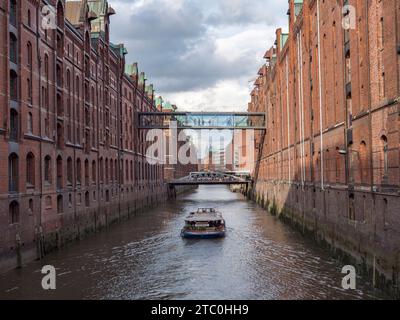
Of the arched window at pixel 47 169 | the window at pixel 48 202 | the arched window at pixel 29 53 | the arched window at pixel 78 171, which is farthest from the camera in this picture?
the arched window at pixel 78 171

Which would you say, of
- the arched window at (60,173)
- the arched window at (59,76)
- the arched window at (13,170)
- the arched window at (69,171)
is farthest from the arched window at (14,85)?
the arched window at (69,171)

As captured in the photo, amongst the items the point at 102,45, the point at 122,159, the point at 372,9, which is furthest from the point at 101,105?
the point at 372,9

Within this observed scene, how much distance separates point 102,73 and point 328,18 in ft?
73.3

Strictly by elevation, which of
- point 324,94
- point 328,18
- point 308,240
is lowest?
point 308,240

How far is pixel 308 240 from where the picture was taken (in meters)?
30.0

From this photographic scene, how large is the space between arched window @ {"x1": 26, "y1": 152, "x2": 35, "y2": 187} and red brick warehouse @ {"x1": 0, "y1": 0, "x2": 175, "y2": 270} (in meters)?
0.05

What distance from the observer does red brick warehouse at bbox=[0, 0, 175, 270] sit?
71.6 feet

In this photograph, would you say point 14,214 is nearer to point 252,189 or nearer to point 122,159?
point 122,159

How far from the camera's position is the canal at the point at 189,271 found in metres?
17.8

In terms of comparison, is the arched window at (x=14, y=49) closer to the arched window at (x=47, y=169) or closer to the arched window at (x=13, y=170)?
the arched window at (x=13, y=170)

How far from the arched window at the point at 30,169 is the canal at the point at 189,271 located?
4381mm

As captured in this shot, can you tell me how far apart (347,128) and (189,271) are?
1077 cm

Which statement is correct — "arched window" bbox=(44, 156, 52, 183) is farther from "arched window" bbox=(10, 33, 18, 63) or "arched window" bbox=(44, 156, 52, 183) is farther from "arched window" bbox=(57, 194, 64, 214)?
"arched window" bbox=(10, 33, 18, 63)

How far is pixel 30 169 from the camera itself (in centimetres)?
2467
